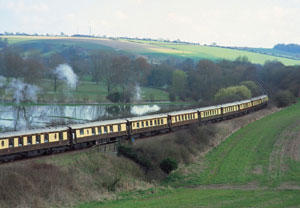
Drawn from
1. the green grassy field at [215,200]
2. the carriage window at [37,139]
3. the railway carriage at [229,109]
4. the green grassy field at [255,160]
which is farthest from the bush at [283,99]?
the carriage window at [37,139]

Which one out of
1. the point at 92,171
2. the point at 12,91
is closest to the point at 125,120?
the point at 92,171

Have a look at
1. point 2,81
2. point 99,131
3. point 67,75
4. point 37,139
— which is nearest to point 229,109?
point 99,131

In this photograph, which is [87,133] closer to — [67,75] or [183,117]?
[183,117]

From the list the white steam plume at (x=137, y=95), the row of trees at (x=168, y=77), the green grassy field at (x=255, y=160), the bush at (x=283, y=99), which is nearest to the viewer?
the green grassy field at (x=255, y=160)

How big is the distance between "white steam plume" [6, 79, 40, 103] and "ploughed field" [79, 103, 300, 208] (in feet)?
165

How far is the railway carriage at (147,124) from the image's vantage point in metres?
40.2

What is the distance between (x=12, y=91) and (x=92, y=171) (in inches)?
2435

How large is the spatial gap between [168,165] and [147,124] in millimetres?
7853

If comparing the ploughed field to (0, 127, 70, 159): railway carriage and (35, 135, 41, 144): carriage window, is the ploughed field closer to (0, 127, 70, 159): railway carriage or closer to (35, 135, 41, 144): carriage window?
(0, 127, 70, 159): railway carriage

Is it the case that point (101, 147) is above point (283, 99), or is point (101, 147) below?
above

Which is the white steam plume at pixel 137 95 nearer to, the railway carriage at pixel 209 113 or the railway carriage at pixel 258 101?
the railway carriage at pixel 258 101

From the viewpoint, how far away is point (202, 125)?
51.0 meters

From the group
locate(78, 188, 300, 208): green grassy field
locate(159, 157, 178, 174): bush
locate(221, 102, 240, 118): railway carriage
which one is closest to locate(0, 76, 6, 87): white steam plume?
locate(221, 102, 240, 118): railway carriage

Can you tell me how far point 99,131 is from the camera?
36469 millimetres
